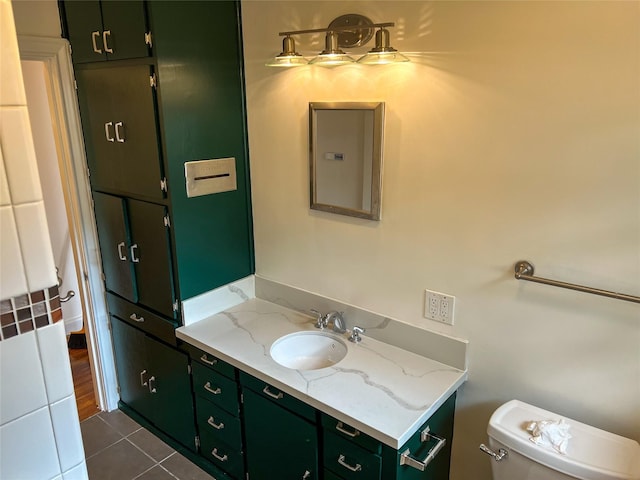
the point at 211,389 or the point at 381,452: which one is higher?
the point at 381,452

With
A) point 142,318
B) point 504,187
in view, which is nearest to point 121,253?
point 142,318

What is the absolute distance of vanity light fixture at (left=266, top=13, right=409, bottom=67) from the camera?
1.72 metres

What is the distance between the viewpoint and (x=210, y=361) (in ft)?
7.36

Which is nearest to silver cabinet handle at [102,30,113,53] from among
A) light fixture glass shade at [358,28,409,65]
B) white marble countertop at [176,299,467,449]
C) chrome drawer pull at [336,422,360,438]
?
light fixture glass shade at [358,28,409,65]

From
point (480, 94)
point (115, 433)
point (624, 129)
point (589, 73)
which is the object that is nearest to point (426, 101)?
point (480, 94)

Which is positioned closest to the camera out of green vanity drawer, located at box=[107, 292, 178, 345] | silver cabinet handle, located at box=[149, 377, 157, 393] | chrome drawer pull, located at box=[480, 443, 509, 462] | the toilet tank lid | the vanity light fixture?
the toilet tank lid

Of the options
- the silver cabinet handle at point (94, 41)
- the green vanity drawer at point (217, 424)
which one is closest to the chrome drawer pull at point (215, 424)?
the green vanity drawer at point (217, 424)

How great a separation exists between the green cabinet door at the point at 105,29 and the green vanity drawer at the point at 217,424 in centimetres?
164

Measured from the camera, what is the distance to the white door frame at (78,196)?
2402mm

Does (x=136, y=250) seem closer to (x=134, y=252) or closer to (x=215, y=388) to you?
(x=134, y=252)

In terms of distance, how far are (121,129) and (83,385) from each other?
75.2 inches

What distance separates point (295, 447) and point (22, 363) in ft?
4.24

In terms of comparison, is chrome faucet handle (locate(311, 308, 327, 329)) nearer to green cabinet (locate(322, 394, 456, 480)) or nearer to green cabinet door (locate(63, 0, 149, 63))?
green cabinet (locate(322, 394, 456, 480))

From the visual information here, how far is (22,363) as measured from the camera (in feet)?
3.05
